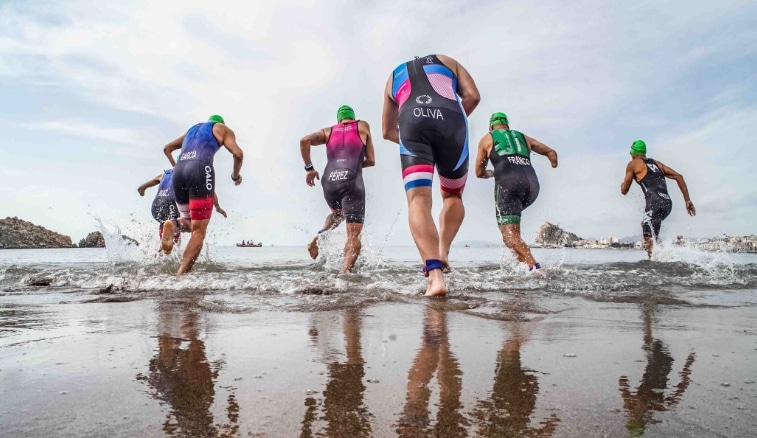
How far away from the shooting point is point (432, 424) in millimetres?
850

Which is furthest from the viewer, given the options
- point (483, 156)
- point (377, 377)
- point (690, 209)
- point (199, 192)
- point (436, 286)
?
point (690, 209)

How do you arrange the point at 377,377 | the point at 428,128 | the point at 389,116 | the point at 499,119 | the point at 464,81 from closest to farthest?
the point at 377,377 < the point at 428,128 < the point at 464,81 < the point at 389,116 < the point at 499,119

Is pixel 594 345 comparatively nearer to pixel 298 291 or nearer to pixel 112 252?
pixel 298 291

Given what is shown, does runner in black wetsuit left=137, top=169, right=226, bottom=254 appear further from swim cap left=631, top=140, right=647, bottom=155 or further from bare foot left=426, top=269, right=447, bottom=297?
swim cap left=631, top=140, right=647, bottom=155

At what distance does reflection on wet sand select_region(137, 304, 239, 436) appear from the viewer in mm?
838

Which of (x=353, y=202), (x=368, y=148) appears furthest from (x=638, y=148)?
(x=353, y=202)

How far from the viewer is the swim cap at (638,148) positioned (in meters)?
9.25

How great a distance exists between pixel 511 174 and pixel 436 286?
3.18 meters

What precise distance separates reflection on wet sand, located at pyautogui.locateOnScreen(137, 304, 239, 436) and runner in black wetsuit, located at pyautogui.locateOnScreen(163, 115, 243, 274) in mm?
4069

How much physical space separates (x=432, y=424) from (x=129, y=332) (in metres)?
1.46

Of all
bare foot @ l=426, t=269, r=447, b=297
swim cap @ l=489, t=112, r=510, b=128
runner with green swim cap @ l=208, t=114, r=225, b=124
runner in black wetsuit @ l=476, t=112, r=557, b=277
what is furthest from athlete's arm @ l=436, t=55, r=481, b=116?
runner with green swim cap @ l=208, t=114, r=225, b=124

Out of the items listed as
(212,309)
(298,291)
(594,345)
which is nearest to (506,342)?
(594,345)

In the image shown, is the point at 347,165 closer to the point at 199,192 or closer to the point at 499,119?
the point at 199,192

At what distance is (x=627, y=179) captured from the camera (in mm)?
9109
